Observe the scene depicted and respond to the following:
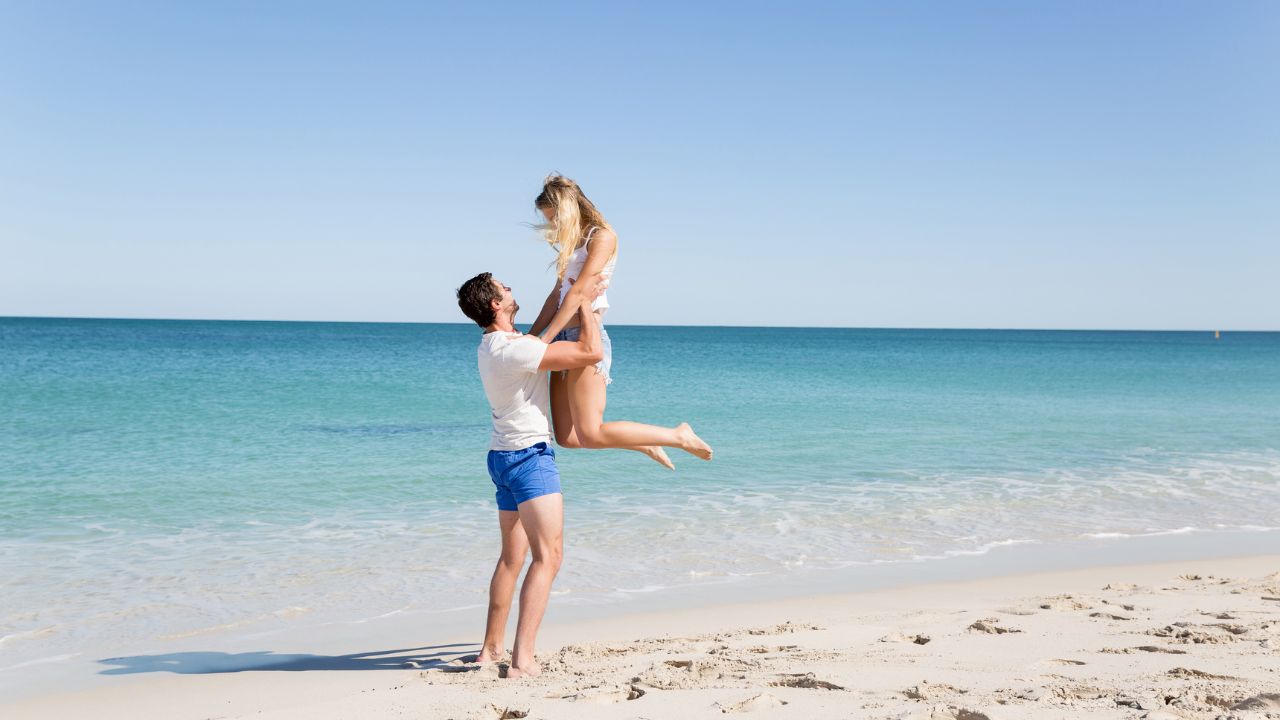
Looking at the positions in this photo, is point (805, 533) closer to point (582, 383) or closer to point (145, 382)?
point (582, 383)

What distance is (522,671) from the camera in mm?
4266

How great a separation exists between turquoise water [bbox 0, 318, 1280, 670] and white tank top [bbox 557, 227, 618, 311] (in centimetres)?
242

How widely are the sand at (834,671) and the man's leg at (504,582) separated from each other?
15 cm

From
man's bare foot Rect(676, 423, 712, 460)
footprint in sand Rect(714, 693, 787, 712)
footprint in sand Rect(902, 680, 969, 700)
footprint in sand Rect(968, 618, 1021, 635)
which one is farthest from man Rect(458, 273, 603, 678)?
footprint in sand Rect(968, 618, 1021, 635)

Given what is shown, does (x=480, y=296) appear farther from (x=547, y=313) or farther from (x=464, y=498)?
(x=464, y=498)

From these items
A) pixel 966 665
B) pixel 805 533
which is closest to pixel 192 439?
pixel 805 533

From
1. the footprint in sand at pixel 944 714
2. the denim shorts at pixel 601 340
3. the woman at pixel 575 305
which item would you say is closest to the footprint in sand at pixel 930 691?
the footprint in sand at pixel 944 714

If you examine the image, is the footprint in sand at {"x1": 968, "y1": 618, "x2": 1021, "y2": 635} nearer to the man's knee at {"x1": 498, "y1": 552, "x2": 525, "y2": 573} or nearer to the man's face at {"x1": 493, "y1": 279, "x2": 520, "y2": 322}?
the man's knee at {"x1": 498, "y1": 552, "x2": 525, "y2": 573}

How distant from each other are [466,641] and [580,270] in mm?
2275

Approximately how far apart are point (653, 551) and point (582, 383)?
10.7ft

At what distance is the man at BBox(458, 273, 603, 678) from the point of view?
4207 millimetres

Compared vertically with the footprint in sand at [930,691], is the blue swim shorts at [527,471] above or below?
above

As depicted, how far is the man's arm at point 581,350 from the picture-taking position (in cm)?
422

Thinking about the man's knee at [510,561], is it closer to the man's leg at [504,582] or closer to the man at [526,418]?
the man's leg at [504,582]
